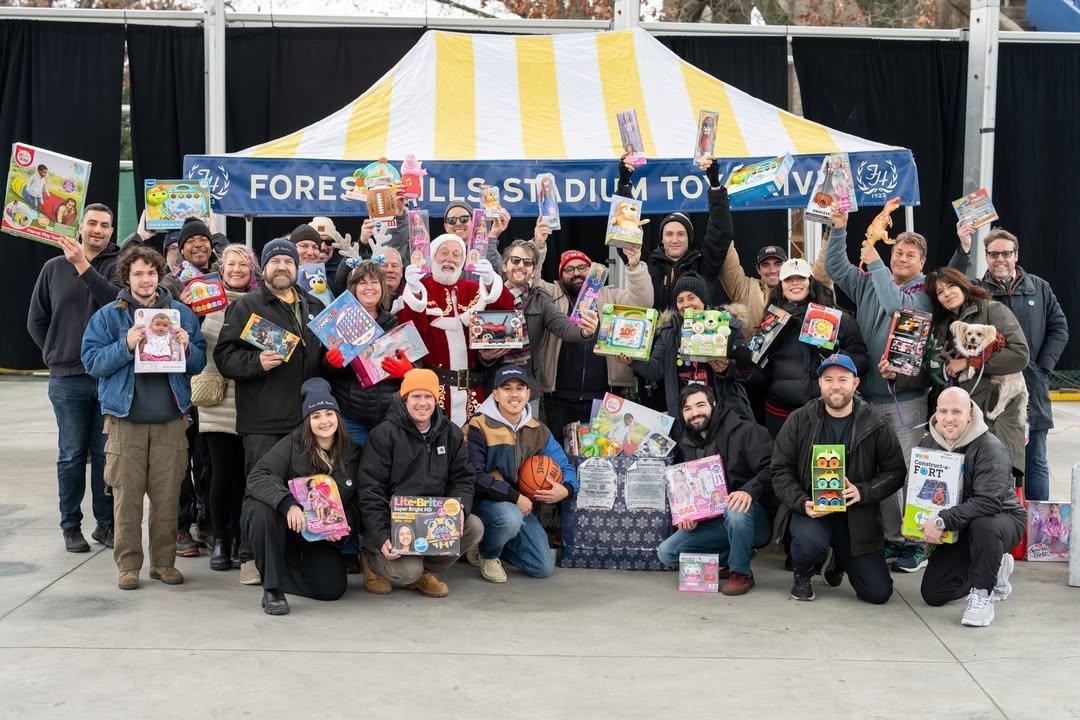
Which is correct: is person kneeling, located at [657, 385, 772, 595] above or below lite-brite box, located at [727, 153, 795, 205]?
below

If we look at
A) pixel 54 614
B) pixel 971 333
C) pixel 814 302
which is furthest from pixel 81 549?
pixel 971 333

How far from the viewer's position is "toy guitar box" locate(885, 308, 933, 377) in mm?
6676

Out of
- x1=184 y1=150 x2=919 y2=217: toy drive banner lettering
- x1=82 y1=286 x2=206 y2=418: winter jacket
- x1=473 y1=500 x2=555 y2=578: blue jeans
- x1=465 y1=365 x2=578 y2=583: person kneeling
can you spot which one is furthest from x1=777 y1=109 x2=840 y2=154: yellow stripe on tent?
x1=82 y1=286 x2=206 y2=418: winter jacket

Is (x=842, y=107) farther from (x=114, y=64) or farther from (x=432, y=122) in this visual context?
(x=114, y=64)

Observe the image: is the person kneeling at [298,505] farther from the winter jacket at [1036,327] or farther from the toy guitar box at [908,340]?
the winter jacket at [1036,327]

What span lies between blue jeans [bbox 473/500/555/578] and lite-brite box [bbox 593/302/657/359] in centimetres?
107

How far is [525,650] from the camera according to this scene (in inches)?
211

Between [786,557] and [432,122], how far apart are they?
3.91 meters

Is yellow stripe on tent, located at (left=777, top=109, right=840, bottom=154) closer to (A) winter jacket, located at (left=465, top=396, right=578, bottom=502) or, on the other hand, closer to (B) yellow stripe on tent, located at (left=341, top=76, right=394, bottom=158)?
(B) yellow stripe on tent, located at (left=341, top=76, right=394, bottom=158)

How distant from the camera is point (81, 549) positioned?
278 inches

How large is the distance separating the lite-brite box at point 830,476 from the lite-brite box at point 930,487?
0.33 meters

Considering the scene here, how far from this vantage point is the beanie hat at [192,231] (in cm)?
703

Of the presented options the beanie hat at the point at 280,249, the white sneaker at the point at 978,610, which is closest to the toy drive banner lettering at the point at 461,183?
the beanie hat at the point at 280,249

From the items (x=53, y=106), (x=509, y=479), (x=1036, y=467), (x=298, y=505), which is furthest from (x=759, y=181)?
(x=53, y=106)
